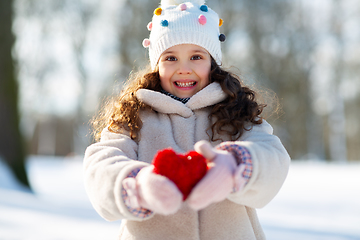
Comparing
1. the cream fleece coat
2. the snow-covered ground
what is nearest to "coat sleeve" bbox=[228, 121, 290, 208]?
the cream fleece coat

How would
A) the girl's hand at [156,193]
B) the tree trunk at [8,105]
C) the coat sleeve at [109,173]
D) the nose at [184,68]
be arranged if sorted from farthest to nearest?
the tree trunk at [8,105]
the nose at [184,68]
the coat sleeve at [109,173]
the girl's hand at [156,193]

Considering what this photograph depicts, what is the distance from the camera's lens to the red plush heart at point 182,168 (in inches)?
45.6

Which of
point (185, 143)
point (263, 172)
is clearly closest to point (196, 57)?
point (185, 143)

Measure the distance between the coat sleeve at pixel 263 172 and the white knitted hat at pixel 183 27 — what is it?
28.9 inches

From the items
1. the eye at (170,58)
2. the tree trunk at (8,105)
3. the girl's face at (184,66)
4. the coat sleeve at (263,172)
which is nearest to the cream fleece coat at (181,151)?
the coat sleeve at (263,172)

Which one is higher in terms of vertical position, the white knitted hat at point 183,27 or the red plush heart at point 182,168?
the white knitted hat at point 183,27

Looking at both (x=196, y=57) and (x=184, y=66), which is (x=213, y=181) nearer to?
(x=184, y=66)

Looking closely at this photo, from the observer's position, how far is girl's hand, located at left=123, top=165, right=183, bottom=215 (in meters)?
1.09

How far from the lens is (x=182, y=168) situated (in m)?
1.17

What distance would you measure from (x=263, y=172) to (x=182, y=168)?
416 mm

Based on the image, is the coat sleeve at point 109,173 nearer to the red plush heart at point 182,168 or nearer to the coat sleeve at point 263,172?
the red plush heart at point 182,168

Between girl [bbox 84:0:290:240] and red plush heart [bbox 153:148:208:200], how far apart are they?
3 centimetres

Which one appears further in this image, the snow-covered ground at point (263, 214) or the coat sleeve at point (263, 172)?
the snow-covered ground at point (263, 214)

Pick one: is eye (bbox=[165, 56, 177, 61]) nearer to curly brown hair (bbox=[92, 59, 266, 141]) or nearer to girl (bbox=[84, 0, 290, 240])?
girl (bbox=[84, 0, 290, 240])
